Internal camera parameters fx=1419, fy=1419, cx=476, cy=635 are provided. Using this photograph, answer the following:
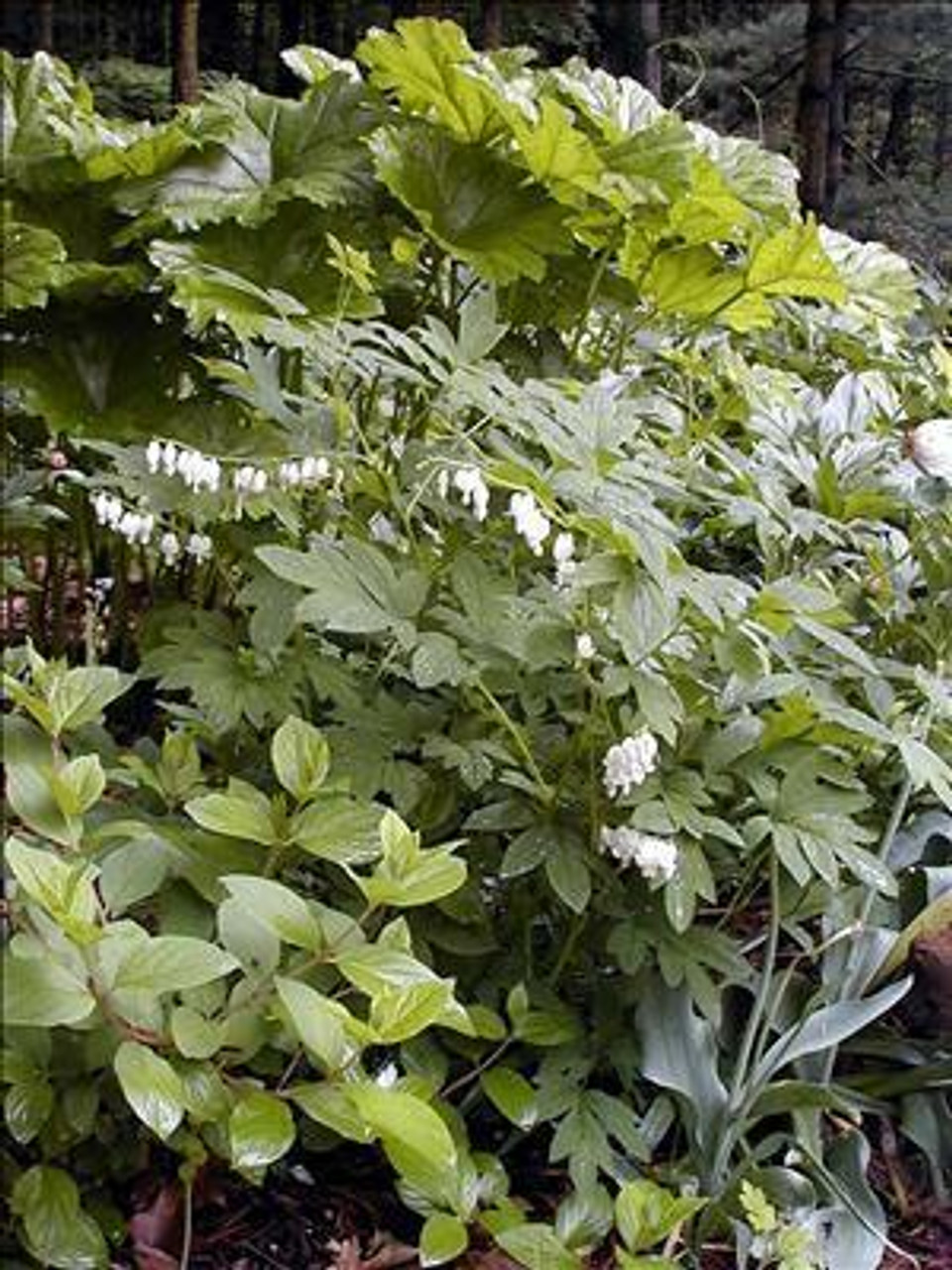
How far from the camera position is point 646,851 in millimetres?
1119

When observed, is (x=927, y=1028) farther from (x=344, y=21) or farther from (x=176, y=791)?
(x=344, y=21)

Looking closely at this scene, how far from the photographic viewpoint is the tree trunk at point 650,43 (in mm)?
3582

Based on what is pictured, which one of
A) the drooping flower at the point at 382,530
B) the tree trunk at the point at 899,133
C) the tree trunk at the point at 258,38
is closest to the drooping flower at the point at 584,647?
the drooping flower at the point at 382,530

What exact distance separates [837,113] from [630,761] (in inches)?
135

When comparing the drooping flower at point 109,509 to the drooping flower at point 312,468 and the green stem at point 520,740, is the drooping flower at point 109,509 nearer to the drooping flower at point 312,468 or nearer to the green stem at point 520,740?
the drooping flower at point 312,468

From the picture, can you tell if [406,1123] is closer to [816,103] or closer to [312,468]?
[312,468]

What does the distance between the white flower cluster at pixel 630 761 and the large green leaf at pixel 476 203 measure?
0.62 m

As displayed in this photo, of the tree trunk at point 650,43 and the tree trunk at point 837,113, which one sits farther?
the tree trunk at point 837,113

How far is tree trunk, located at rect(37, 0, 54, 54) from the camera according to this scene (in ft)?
17.6

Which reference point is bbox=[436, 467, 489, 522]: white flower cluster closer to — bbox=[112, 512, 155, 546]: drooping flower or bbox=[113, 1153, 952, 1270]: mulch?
bbox=[112, 512, 155, 546]: drooping flower

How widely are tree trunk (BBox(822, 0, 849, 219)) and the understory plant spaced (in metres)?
2.21

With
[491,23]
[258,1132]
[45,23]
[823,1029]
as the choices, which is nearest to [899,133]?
[491,23]

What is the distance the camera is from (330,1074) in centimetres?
92

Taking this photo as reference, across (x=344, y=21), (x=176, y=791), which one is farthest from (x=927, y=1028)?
(x=344, y=21)
